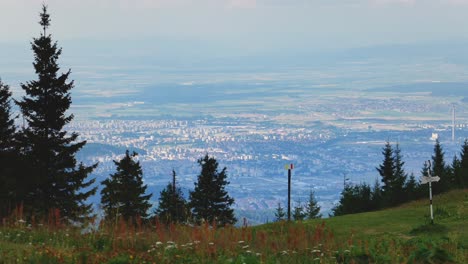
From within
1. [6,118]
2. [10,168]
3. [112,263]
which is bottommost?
[112,263]

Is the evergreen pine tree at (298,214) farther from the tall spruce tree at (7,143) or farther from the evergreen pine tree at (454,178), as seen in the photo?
the tall spruce tree at (7,143)

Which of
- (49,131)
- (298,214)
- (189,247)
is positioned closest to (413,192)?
(49,131)

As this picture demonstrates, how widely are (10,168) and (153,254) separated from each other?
25.6m

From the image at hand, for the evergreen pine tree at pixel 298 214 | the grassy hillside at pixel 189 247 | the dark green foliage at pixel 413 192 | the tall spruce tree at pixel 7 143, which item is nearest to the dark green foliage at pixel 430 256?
the grassy hillside at pixel 189 247

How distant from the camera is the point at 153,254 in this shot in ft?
35.0

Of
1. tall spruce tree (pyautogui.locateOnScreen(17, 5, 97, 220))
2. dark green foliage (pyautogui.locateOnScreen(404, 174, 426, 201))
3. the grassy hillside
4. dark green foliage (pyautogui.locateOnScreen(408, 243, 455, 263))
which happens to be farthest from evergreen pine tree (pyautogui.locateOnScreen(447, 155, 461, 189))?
dark green foliage (pyautogui.locateOnScreen(408, 243, 455, 263))

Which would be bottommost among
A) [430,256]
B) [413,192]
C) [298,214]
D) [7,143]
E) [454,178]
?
[430,256]

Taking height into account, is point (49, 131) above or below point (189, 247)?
above

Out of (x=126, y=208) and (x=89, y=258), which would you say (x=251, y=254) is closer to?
(x=89, y=258)

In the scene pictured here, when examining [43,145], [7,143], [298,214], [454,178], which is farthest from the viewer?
[298,214]

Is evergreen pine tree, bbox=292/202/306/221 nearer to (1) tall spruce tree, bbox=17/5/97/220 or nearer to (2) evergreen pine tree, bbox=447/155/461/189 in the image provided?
(2) evergreen pine tree, bbox=447/155/461/189

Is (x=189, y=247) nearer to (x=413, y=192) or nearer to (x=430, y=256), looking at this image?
(x=430, y=256)

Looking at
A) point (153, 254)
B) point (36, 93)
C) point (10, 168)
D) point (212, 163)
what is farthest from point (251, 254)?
point (212, 163)

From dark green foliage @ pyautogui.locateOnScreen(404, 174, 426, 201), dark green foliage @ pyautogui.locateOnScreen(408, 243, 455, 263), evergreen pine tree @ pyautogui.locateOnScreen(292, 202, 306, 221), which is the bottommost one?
dark green foliage @ pyautogui.locateOnScreen(408, 243, 455, 263)
